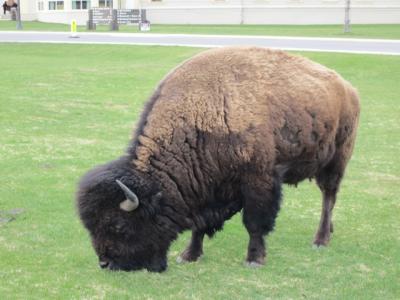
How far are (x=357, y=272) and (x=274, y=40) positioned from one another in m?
25.5

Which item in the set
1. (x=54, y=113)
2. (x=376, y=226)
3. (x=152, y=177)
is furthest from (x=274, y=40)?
(x=152, y=177)

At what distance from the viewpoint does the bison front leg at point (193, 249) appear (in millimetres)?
7551

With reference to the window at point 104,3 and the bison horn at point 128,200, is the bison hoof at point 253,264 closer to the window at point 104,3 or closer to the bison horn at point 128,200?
the bison horn at point 128,200

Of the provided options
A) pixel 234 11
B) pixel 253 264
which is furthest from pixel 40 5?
pixel 253 264

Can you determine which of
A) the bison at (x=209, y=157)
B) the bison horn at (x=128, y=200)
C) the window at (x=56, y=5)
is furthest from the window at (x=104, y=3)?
the bison horn at (x=128, y=200)

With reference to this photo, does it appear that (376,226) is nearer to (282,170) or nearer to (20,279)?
(282,170)

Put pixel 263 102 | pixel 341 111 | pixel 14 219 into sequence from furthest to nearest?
1. pixel 14 219
2. pixel 341 111
3. pixel 263 102

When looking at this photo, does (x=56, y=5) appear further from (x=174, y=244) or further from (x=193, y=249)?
(x=193, y=249)

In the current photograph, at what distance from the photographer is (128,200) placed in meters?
6.54

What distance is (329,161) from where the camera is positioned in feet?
27.1

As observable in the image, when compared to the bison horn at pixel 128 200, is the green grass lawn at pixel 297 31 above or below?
below

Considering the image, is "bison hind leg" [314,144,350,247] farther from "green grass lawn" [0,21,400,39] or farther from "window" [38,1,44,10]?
"window" [38,1,44,10]

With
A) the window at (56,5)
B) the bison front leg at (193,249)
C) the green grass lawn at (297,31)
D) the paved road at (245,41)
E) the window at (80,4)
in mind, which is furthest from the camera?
the window at (56,5)

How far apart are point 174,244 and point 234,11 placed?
52.5m
